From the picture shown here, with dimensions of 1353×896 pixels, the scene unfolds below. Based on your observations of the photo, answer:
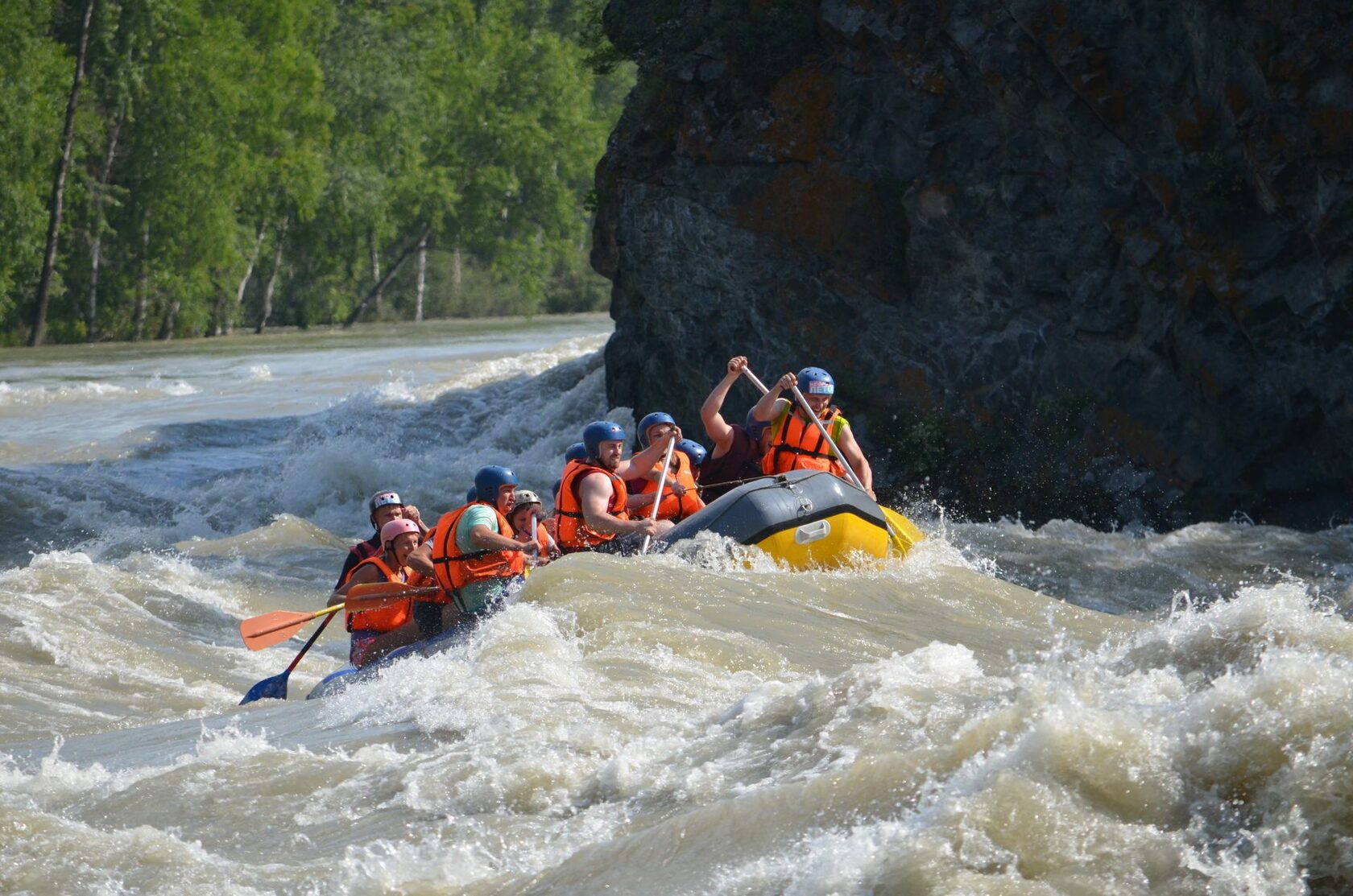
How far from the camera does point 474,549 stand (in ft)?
26.7

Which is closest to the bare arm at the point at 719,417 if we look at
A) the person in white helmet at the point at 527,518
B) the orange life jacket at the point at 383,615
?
the person in white helmet at the point at 527,518

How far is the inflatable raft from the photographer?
29.0 feet

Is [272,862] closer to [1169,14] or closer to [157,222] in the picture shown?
[1169,14]

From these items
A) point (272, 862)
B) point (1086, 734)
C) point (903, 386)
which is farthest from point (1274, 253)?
point (272, 862)

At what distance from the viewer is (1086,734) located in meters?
4.29

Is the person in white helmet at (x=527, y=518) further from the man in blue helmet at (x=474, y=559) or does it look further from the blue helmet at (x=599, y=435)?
the blue helmet at (x=599, y=435)

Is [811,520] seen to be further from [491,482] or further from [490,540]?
[490,540]

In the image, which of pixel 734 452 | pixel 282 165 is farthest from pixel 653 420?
pixel 282 165

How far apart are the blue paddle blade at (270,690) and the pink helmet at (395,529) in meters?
0.86

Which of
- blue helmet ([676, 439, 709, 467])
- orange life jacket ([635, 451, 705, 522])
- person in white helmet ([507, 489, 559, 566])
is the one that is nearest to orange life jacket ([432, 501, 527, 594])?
person in white helmet ([507, 489, 559, 566])

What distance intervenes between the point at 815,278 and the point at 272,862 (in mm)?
10156

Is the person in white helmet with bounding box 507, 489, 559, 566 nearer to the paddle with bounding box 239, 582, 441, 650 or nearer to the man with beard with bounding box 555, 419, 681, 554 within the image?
the man with beard with bounding box 555, 419, 681, 554

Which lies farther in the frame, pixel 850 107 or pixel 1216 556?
pixel 850 107

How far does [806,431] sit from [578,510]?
182 centimetres
